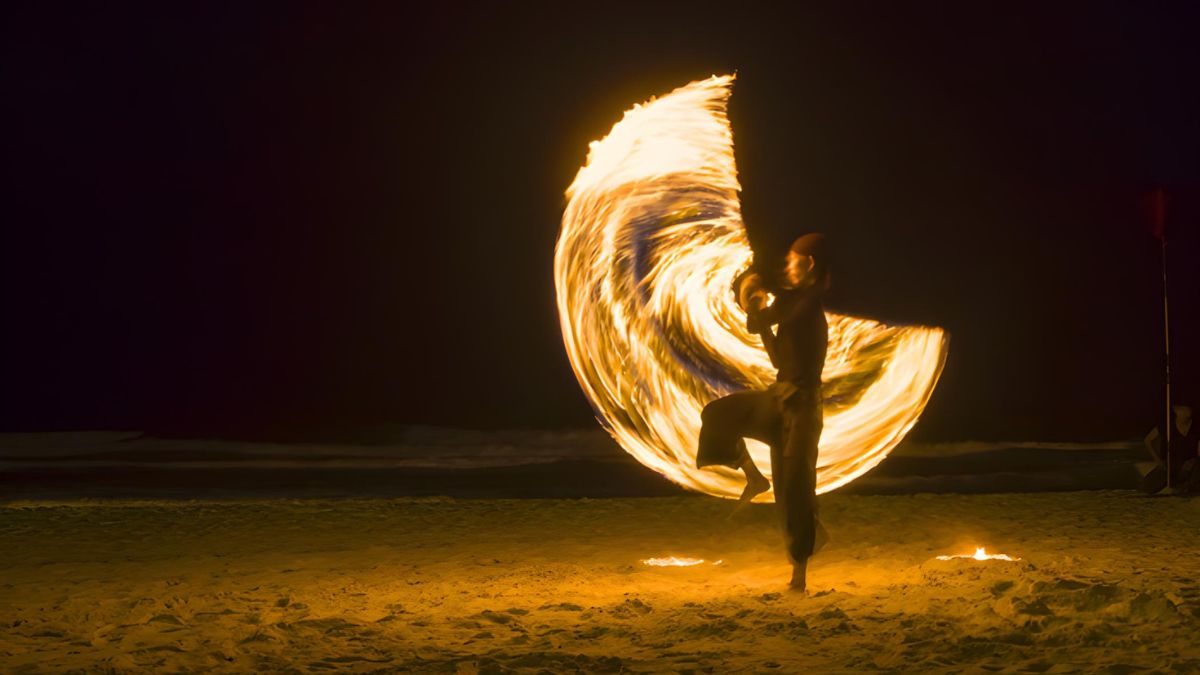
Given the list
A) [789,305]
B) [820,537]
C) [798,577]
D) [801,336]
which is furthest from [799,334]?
[798,577]

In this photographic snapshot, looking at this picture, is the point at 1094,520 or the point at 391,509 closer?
the point at 1094,520

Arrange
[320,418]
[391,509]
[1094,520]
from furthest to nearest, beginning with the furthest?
1. [320,418]
2. [391,509]
3. [1094,520]

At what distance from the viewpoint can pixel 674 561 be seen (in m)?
8.93

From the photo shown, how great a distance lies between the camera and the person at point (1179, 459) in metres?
13.1

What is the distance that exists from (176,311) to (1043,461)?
17.2m

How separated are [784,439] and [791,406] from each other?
7.8 inches

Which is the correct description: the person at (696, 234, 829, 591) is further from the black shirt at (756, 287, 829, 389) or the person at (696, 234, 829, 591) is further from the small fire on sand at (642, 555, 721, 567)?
the small fire on sand at (642, 555, 721, 567)

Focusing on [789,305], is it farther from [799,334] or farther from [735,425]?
[735,425]

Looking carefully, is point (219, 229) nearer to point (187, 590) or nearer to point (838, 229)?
point (838, 229)

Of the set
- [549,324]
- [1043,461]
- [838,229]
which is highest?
[838,229]

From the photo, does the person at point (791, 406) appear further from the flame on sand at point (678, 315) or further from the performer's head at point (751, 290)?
the flame on sand at point (678, 315)

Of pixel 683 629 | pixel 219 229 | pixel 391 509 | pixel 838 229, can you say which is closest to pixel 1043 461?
pixel 838 229

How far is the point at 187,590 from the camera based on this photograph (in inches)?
312

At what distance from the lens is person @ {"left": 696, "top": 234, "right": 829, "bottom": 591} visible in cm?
756
